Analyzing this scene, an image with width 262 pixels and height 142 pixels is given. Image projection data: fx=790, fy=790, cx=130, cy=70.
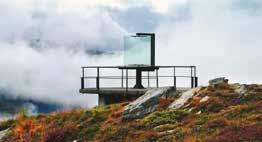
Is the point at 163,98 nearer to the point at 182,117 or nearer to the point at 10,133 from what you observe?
the point at 182,117

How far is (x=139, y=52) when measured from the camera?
164ft

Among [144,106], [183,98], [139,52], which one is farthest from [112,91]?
[144,106]

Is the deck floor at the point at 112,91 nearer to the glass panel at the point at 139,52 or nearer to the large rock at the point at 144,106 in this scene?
the glass panel at the point at 139,52

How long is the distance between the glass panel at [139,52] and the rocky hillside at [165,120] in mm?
13356

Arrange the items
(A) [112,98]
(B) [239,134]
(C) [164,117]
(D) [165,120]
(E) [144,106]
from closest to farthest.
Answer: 1. (B) [239,134]
2. (D) [165,120]
3. (C) [164,117]
4. (E) [144,106]
5. (A) [112,98]

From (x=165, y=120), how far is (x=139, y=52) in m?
20.3

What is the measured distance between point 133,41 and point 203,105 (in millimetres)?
19362

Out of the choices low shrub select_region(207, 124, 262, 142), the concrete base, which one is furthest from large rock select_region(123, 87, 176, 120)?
the concrete base

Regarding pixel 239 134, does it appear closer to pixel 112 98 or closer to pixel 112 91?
pixel 112 91

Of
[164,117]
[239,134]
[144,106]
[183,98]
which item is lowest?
[239,134]

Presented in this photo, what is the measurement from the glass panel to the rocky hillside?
13356 mm

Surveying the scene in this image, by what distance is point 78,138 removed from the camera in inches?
1200

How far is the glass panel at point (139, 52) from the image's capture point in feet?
164

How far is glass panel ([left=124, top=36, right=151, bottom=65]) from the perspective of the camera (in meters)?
49.9
